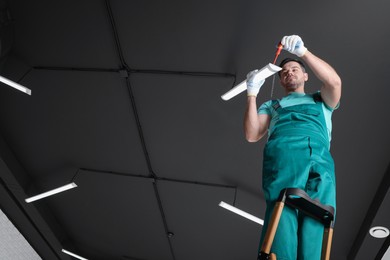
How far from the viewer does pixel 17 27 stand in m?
3.93

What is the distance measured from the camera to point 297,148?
1680mm

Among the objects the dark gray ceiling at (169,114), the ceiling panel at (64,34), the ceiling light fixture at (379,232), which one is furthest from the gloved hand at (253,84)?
the ceiling light fixture at (379,232)

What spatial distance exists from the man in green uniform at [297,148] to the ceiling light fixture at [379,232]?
10.7 feet

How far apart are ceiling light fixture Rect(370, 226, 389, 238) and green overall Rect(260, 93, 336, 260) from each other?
3353 mm

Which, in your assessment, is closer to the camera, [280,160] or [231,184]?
[280,160]

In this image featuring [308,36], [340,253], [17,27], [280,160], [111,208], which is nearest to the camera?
[280,160]

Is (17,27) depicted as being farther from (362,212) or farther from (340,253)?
(340,253)

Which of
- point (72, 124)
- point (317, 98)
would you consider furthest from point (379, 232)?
point (72, 124)

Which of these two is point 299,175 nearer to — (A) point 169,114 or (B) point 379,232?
(A) point 169,114

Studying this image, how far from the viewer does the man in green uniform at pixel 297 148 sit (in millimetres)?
1524

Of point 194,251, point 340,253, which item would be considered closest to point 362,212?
point 340,253

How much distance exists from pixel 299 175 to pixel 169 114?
3042mm

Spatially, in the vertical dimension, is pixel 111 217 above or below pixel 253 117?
above

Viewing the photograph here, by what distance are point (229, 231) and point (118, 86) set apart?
9.73 ft
